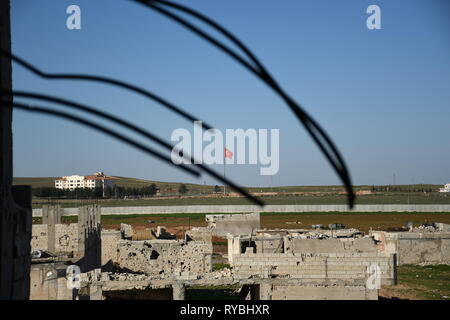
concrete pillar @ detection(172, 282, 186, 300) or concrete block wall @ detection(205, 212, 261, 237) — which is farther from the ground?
concrete pillar @ detection(172, 282, 186, 300)

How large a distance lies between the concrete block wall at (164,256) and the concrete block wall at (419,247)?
31.4 feet

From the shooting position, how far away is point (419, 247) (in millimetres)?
25219

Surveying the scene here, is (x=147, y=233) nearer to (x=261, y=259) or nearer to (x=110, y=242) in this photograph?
(x=110, y=242)

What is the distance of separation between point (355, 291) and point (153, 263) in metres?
10.1

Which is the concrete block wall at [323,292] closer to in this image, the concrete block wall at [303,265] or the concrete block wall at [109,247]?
the concrete block wall at [303,265]

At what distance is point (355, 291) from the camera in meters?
11.8

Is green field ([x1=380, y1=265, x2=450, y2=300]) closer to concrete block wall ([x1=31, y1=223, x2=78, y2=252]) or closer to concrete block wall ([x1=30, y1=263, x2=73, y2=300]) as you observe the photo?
concrete block wall ([x1=31, y1=223, x2=78, y2=252])

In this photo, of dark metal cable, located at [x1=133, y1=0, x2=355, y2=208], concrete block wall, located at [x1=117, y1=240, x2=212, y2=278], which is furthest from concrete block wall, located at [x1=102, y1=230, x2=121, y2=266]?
dark metal cable, located at [x1=133, y1=0, x2=355, y2=208]

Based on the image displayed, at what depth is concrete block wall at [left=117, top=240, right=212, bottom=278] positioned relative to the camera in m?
20.0

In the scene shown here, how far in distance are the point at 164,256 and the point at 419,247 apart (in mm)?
12699

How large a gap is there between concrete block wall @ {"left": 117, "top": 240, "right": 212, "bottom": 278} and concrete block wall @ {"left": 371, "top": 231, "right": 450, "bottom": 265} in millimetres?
9575

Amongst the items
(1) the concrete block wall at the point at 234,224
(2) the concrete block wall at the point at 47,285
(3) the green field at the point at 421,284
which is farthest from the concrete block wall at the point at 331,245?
(1) the concrete block wall at the point at 234,224
